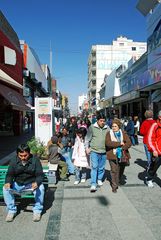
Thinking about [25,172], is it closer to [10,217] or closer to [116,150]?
[10,217]

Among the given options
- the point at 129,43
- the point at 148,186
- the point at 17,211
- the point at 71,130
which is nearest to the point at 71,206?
the point at 17,211

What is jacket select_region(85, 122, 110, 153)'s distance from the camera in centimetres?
708

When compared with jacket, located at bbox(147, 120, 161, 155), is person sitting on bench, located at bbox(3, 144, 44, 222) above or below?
below

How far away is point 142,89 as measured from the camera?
957 inches

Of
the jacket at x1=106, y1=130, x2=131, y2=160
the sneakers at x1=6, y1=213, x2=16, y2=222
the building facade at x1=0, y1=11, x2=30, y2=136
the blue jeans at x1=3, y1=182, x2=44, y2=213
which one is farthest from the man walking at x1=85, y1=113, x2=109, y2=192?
the building facade at x1=0, y1=11, x2=30, y2=136

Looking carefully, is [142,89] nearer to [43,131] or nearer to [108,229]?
[43,131]

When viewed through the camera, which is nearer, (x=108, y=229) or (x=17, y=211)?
(x=108, y=229)

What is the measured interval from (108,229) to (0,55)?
14.8 meters

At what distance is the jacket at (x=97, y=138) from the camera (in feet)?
23.2

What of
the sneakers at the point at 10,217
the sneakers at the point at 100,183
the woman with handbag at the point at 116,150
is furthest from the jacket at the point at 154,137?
the sneakers at the point at 10,217

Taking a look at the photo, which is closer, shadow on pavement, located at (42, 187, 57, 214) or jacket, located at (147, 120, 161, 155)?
shadow on pavement, located at (42, 187, 57, 214)

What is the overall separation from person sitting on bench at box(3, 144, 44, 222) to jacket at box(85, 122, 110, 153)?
2.07 metres

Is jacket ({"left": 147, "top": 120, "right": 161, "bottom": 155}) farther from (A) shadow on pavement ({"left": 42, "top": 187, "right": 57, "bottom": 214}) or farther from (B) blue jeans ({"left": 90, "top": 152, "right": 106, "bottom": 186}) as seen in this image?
(A) shadow on pavement ({"left": 42, "top": 187, "right": 57, "bottom": 214})

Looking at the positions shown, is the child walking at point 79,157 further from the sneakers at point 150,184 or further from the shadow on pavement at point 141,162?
the shadow on pavement at point 141,162
